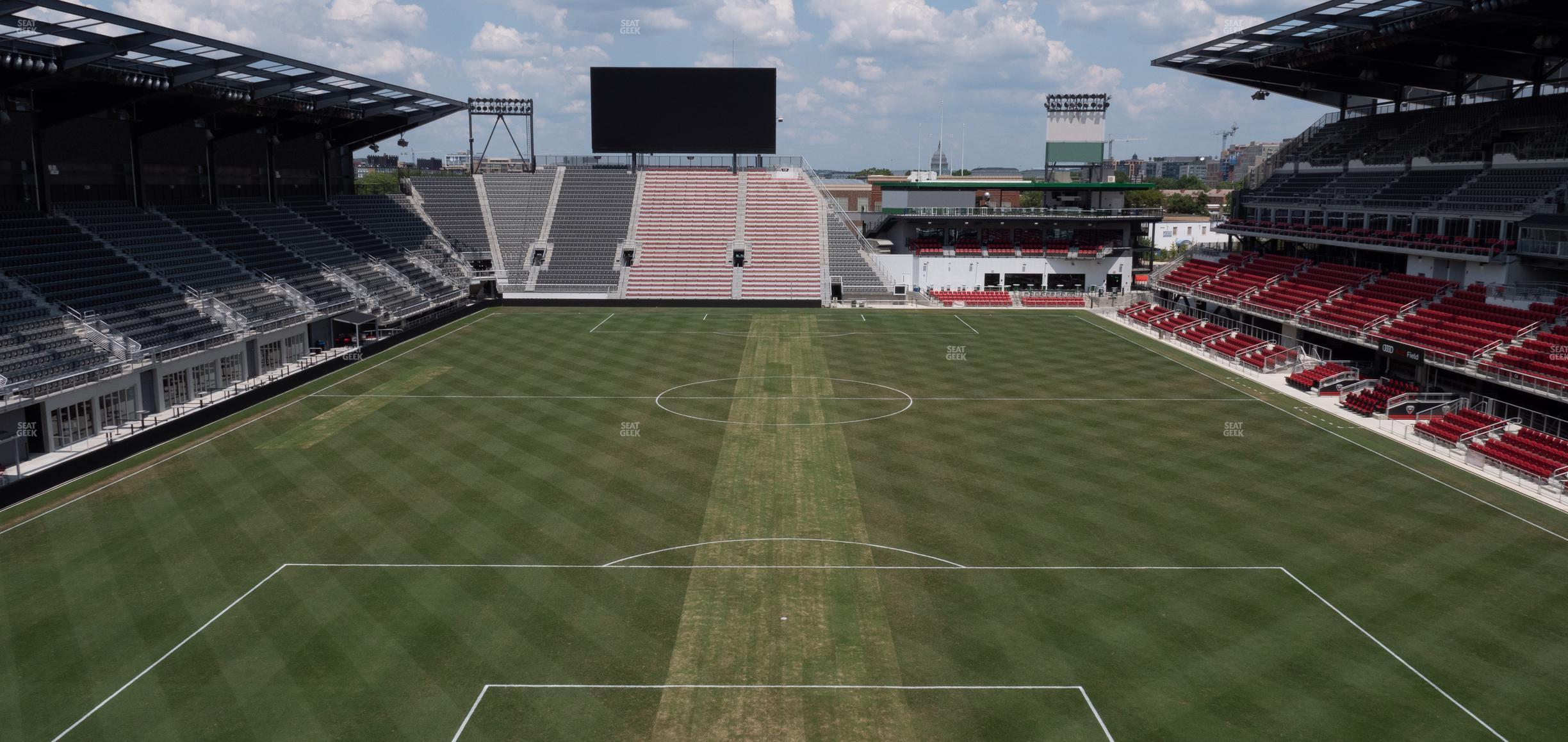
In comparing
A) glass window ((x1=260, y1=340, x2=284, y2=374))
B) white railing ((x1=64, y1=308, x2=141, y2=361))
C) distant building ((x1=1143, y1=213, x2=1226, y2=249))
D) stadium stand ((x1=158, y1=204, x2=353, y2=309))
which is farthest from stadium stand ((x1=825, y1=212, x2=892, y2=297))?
distant building ((x1=1143, y1=213, x2=1226, y2=249))

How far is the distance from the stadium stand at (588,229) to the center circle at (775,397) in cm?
3188

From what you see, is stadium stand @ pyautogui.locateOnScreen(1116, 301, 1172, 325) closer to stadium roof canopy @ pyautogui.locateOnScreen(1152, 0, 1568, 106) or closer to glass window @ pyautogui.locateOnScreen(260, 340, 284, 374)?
stadium roof canopy @ pyautogui.locateOnScreen(1152, 0, 1568, 106)

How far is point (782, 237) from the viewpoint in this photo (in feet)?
252

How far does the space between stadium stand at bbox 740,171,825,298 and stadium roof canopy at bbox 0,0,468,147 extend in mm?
27144

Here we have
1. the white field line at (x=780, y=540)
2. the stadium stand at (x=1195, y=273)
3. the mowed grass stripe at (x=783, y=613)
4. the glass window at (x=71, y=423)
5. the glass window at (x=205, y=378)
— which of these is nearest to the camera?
the mowed grass stripe at (x=783, y=613)

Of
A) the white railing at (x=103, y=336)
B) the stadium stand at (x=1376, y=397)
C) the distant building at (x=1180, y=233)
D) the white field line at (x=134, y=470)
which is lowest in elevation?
the white field line at (x=134, y=470)

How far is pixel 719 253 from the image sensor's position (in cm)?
7494

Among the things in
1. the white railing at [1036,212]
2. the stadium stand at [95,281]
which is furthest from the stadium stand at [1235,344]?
the stadium stand at [95,281]

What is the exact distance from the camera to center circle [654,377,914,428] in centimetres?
3453

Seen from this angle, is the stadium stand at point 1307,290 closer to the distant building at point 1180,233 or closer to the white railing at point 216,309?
the white railing at point 216,309

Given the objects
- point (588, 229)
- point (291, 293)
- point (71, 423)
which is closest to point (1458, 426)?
point (71, 423)

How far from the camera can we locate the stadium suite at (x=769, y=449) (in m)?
16.5

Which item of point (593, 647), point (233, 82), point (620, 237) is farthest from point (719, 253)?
point (593, 647)

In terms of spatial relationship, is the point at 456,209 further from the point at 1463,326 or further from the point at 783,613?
the point at 1463,326
